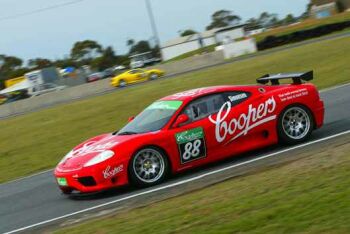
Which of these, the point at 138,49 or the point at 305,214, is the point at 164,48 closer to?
the point at 138,49

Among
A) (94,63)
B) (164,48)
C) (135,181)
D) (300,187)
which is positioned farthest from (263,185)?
(94,63)

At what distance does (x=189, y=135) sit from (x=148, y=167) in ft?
2.55

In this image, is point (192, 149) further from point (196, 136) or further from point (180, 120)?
point (180, 120)

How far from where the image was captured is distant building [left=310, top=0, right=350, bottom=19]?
312 ft

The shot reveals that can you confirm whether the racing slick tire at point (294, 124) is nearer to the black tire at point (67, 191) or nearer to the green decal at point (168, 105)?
the green decal at point (168, 105)

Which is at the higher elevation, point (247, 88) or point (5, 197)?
point (247, 88)

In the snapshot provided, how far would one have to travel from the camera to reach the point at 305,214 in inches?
190

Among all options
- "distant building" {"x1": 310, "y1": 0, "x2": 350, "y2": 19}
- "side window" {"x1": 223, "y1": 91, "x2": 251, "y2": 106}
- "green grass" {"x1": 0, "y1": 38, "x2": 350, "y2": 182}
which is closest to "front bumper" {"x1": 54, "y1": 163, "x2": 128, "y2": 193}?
"side window" {"x1": 223, "y1": 91, "x2": 251, "y2": 106}

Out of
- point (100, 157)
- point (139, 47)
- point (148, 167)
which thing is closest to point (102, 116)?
point (148, 167)

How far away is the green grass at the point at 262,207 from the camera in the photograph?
185 inches

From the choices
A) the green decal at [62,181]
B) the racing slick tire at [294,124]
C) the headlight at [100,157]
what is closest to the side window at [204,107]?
the racing slick tire at [294,124]

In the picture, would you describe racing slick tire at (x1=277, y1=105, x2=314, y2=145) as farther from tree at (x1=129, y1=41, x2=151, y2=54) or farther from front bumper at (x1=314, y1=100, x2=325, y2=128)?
tree at (x1=129, y1=41, x2=151, y2=54)

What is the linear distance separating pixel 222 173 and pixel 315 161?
1.42 m

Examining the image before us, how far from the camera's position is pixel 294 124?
937cm
